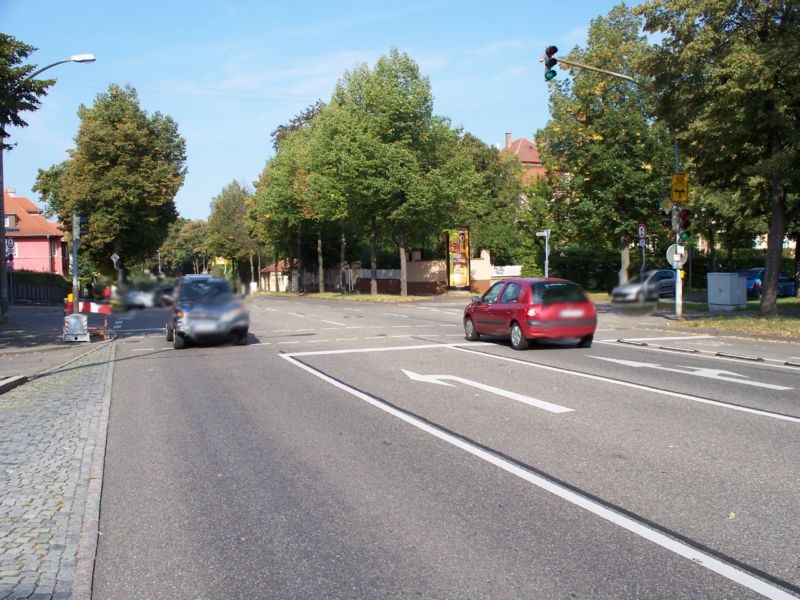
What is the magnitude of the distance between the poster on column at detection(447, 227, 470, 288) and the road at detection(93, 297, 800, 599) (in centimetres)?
3595

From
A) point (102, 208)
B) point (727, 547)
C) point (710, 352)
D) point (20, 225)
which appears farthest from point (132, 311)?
point (20, 225)

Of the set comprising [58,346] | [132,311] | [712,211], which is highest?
[712,211]

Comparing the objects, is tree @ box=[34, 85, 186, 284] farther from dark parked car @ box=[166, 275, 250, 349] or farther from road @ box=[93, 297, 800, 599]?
dark parked car @ box=[166, 275, 250, 349]

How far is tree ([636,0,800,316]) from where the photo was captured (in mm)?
19203

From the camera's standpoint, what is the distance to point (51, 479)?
746 centimetres

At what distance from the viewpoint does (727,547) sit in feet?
17.3

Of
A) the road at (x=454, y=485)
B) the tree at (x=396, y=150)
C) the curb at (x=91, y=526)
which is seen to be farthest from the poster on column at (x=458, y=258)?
the curb at (x=91, y=526)

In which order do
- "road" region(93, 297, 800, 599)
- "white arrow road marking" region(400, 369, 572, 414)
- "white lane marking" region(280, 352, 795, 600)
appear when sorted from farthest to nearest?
1. "white arrow road marking" region(400, 369, 572, 414)
2. "road" region(93, 297, 800, 599)
3. "white lane marking" region(280, 352, 795, 600)

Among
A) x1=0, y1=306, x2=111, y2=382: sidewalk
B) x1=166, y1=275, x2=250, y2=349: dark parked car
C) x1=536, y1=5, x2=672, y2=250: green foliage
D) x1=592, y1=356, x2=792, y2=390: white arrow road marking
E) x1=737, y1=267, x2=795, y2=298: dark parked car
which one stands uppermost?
x1=536, y1=5, x2=672, y2=250: green foliage

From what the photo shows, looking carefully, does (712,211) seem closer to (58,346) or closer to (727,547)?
(58,346)

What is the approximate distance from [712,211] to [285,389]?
116 ft

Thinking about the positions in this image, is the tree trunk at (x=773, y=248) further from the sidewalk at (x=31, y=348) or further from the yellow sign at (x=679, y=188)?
the yellow sign at (x=679, y=188)

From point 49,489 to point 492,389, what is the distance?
23.7 ft

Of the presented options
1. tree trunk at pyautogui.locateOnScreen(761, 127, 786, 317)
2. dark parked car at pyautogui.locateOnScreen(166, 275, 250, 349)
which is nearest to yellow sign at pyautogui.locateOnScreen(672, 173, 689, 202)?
A: dark parked car at pyautogui.locateOnScreen(166, 275, 250, 349)
